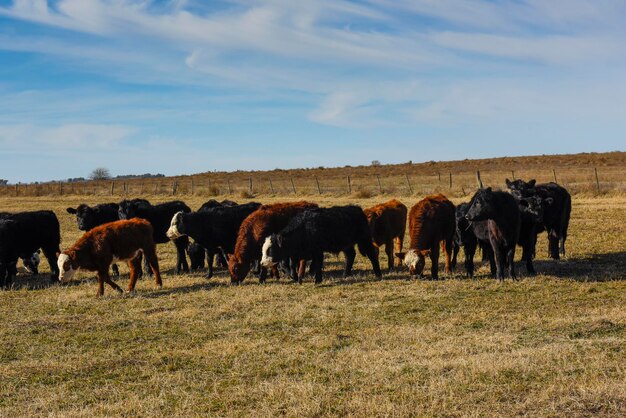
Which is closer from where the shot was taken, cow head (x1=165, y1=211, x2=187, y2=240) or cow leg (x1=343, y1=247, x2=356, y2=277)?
cow leg (x1=343, y1=247, x2=356, y2=277)

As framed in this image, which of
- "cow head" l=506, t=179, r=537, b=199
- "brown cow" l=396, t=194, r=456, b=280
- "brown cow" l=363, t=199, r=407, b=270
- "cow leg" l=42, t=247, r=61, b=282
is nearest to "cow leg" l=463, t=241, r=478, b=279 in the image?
"brown cow" l=396, t=194, r=456, b=280

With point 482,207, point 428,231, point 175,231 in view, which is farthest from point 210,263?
point 482,207

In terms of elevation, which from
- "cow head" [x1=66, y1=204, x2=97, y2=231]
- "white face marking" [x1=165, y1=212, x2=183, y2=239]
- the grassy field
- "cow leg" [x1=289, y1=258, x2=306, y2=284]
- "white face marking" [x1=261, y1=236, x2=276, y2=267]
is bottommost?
the grassy field

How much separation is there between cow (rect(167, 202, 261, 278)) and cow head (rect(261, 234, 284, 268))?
1996mm

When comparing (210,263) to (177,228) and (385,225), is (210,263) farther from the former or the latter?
(385,225)

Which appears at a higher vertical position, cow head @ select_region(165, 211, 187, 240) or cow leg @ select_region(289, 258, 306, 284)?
cow head @ select_region(165, 211, 187, 240)

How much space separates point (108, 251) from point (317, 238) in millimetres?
4105

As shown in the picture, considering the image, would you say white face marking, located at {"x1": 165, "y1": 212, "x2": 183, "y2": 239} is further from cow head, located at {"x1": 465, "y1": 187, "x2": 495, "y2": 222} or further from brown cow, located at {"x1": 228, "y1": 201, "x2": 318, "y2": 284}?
cow head, located at {"x1": 465, "y1": 187, "x2": 495, "y2": 222}

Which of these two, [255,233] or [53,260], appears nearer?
[255,233]

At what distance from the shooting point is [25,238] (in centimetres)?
1422

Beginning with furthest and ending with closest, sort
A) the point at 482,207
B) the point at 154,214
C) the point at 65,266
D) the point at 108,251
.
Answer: the point at 154,214 < the point at 108,251 < the point at 65,266 < the point at 482,207

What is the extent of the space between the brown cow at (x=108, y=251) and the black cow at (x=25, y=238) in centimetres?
226

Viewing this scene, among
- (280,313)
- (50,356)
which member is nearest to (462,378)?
(280,313)

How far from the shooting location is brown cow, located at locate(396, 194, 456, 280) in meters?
12.5
